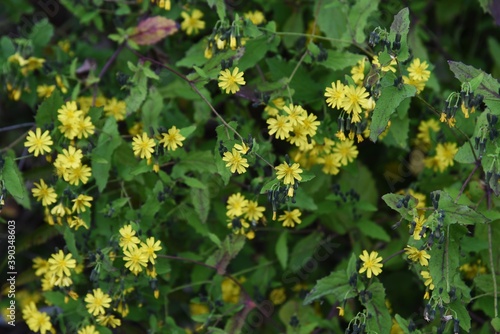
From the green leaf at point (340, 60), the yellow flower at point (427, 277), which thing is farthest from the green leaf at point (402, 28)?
the yellow flower at point (427, 277)

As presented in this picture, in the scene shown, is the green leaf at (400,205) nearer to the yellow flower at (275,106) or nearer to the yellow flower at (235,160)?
the yellow flower at (235,160)

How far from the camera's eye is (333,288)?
2449mm

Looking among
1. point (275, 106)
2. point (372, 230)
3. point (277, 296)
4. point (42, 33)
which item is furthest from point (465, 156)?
point (42, 33)

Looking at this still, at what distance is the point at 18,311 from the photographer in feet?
11.3

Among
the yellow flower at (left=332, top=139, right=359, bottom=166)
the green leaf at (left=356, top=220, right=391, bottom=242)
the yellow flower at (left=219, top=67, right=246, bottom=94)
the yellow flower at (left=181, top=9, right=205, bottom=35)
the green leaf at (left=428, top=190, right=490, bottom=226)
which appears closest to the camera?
the green leaf at (left=428, top=190, right=490, bottom=226)

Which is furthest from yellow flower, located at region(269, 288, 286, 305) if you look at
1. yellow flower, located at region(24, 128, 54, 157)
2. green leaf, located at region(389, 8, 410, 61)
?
green leaf, located at region(389, 8, 410, 61)

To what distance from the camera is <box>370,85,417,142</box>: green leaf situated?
2.24m

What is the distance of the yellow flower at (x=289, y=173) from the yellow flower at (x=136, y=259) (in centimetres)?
51

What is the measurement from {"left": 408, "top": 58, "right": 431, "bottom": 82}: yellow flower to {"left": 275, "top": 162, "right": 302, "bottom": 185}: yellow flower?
0.54m

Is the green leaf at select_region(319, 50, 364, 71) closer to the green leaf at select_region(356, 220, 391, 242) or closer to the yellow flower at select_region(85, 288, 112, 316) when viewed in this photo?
the green leaf at select_region(356, 220, 391, 242)

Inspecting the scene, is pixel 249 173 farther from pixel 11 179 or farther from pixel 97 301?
pixel 11 179

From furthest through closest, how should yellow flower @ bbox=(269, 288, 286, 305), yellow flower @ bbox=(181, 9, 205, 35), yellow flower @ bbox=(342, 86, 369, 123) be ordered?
yellow flower @ bbox=(269, 288, 286, 305) < yellow flower @ bbox=(181, 9, 205, 35) < yellow flower @ bbox=(342, 86, 369, 123)

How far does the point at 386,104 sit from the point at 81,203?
1.08m

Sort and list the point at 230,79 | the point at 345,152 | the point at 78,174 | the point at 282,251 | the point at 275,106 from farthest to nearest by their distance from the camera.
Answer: the point at 282,251, the point at 345,152, the point at 275,106, the point at 78,174, the point at 230,79
